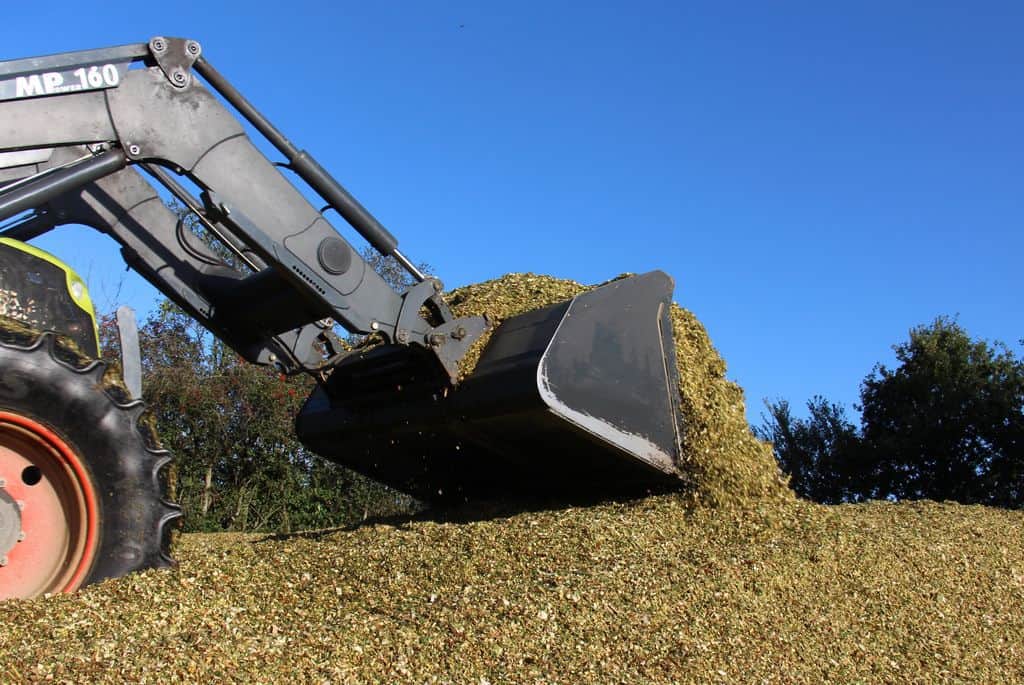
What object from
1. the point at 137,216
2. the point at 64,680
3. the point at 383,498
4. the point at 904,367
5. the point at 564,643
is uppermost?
the point at 904,367

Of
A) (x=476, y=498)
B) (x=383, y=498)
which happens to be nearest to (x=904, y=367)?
→ (x=383, y=498)

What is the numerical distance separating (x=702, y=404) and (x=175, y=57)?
3677 mm

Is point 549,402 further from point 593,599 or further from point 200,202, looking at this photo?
point 200,202

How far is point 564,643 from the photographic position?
173 inches

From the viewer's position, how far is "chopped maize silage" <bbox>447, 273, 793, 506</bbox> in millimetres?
6445

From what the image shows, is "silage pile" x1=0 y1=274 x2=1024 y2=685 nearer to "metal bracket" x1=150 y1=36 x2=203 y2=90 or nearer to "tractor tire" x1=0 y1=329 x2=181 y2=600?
"tractor tire" x1=0 y1=329 x2=181 y2=600

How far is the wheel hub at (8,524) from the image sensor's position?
417 centimetres

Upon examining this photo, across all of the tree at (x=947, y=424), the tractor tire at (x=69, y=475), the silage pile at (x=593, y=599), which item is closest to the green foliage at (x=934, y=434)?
the tree at (x=947, y=424)

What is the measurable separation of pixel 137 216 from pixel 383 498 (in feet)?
23.1

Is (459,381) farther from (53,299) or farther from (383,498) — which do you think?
(383,498)

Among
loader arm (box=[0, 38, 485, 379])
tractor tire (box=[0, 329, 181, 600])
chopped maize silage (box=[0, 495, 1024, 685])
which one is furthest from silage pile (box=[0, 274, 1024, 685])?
loader arm (box=[0, 38, 485, 379])

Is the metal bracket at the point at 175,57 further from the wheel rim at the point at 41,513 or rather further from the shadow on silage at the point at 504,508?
the shadow on silage at the point at 504,508

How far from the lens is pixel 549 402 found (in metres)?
6.00

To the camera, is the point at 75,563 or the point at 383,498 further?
the point at 383,498
